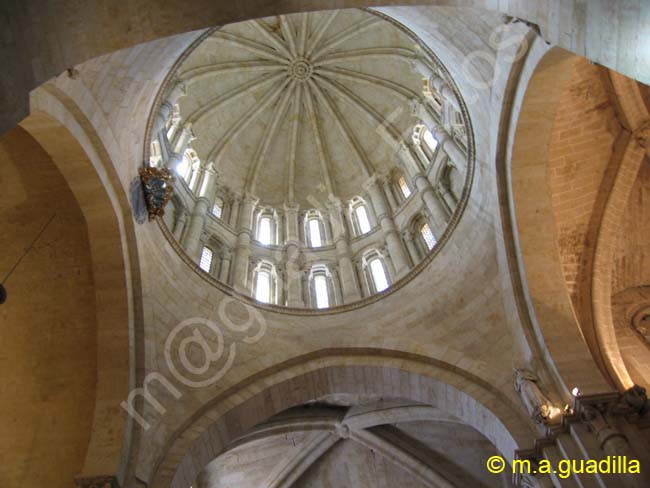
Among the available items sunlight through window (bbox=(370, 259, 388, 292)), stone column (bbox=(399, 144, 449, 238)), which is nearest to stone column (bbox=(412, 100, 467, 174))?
stone column (bbox=(399, 144, 449, 238))

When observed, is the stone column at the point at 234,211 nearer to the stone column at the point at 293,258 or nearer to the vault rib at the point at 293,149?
the stone column at the point at 293,258

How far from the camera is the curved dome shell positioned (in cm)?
2212

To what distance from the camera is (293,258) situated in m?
18.8

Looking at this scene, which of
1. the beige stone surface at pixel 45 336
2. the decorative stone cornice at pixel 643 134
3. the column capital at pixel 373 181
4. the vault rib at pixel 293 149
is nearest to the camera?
the beige stone surface at pixel 45 336

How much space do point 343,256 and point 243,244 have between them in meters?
3.28

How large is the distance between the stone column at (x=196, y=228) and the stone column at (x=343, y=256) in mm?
4526

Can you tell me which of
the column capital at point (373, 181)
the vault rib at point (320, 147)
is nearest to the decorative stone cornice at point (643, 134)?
the column capital at point (373, 181)

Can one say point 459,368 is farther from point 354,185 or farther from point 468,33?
point 354,185

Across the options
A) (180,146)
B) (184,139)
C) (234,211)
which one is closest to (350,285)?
(234,211)

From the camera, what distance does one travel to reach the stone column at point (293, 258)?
17391 mm

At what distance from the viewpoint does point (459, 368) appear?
12641 mm

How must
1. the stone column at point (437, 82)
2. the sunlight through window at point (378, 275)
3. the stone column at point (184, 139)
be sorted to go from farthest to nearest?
the stone column at point (184, 139)
the sunlight through window at point (378, 275)
the stone column at point (437, 82)

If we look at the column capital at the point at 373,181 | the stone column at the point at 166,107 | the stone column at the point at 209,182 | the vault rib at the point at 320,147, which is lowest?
the stone column at the point at 166,107

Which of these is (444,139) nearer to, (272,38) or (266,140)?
(266,140)
